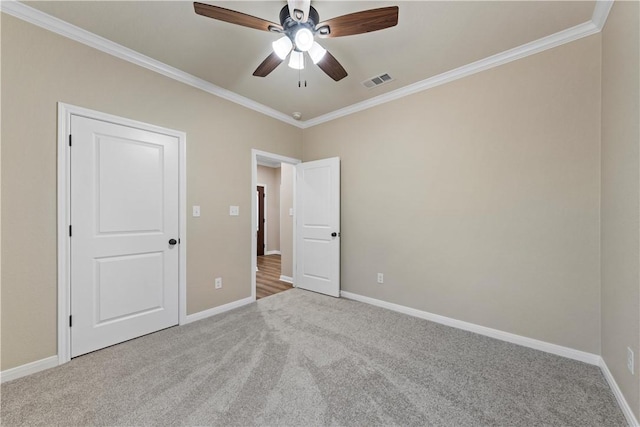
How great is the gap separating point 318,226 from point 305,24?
2550mm

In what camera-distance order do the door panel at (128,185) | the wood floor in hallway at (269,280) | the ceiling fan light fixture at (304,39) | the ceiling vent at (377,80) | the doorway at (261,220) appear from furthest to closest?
the doorway at (261,220) → the wood floor in hallway at (269,280) → the ceiling vent at (377,80) → the door panel at (128,185) → the ceiling fan light fixture at (304,39)

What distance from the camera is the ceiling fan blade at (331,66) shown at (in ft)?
6.40

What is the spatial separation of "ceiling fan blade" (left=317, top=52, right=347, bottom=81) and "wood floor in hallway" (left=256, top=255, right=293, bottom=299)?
2971mm

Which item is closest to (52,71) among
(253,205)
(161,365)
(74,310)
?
(74,310)

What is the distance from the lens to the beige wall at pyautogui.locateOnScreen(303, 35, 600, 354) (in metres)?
2.07

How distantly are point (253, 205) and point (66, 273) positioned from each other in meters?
1.91

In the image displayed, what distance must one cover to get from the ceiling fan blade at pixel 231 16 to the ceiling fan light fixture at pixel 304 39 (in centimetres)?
14

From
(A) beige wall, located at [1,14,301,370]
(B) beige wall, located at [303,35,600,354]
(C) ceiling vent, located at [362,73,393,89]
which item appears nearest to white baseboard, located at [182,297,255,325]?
(A) beige wall, located at [1,14,301,370]

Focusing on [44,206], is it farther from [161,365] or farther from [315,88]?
[315,88]

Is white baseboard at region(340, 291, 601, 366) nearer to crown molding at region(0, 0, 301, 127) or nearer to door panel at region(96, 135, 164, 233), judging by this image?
door panel at region(96, 135, 164, 233)

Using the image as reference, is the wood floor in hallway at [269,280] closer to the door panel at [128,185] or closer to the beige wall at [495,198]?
the beige wall at [495,198]

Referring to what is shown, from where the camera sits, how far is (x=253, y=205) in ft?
11.3

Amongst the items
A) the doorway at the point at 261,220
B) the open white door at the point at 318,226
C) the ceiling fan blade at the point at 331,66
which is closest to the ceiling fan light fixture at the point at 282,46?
the ceiling fan blade at the point at 331,66

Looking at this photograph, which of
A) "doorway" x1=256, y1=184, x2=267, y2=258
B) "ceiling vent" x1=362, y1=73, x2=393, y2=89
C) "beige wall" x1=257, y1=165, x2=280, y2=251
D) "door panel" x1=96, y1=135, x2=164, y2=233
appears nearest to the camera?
"door panel" x1=96, y1=135, x2=164, y2=233
